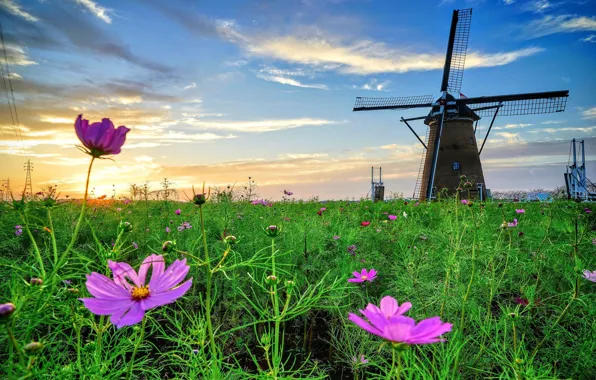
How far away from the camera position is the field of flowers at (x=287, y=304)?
713 mm

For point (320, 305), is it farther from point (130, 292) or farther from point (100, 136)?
point (100, 136)

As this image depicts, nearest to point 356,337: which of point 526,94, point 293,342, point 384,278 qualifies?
point 293,342

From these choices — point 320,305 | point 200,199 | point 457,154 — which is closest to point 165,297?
point 200,199

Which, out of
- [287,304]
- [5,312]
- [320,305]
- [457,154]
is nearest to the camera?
[5,312]

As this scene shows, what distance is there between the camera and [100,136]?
710mm

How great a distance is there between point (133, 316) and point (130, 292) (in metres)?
0.08

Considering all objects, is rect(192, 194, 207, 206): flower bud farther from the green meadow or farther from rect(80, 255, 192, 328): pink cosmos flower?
the green meadow

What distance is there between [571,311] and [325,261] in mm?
1429

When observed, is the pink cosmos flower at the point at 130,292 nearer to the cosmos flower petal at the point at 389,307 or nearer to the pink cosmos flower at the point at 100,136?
the pink cosmos flower at the point at 100,136

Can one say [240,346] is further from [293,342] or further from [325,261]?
[325,261]

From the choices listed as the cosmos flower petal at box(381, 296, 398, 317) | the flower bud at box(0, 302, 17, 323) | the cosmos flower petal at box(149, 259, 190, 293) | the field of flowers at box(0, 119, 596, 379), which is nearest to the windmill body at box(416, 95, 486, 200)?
the field of flowers at box(0, 119, 596, 379)

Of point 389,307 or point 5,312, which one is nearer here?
point 5,312

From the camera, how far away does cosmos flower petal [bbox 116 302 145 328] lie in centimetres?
62

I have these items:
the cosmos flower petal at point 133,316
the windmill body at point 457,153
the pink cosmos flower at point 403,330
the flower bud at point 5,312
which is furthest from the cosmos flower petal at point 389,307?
the windmill body at point 457,153
